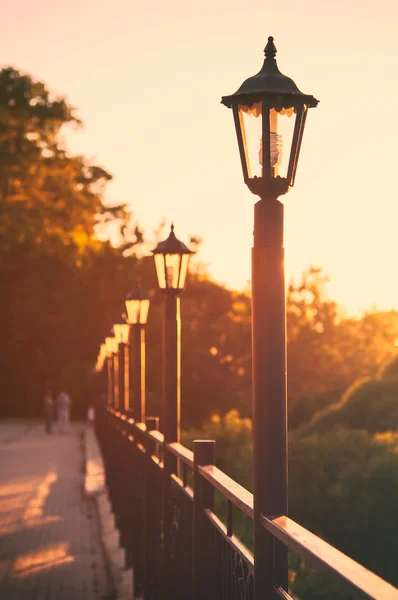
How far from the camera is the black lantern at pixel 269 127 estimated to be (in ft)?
15.1

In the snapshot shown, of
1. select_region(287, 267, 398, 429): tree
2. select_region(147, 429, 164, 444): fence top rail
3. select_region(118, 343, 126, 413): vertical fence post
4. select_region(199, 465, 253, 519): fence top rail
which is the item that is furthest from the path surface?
select_region(287, 267, 398, 429): tree

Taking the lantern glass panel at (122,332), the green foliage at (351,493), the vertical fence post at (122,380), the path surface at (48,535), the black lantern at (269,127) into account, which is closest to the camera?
the black lantern at (269,127)

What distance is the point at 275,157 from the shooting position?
15.6 ft

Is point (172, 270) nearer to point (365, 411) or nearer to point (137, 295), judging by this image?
point (137, 295)

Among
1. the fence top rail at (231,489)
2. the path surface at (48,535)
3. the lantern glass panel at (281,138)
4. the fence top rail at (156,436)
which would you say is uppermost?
the lantern glass panel at (281,138)

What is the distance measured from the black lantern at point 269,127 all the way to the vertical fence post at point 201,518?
6.32 feet

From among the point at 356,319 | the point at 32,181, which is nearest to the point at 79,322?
the point at 32,181

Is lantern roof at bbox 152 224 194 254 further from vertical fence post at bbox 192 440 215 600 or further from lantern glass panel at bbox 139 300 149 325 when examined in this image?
lantern glass panel at bbox 139 300 149 325

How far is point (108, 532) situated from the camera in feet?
49.5

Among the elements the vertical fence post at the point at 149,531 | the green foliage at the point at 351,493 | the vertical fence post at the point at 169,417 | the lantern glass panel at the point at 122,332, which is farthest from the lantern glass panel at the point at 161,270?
the lantern glass panel at the point at 122,332

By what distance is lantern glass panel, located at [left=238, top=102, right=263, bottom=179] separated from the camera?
464 cm

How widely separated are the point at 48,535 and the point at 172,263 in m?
6.14

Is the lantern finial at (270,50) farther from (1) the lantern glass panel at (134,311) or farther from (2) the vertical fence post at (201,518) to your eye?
(1) the lantern glass panel at (134,311)

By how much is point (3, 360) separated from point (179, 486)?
53.5 metres
